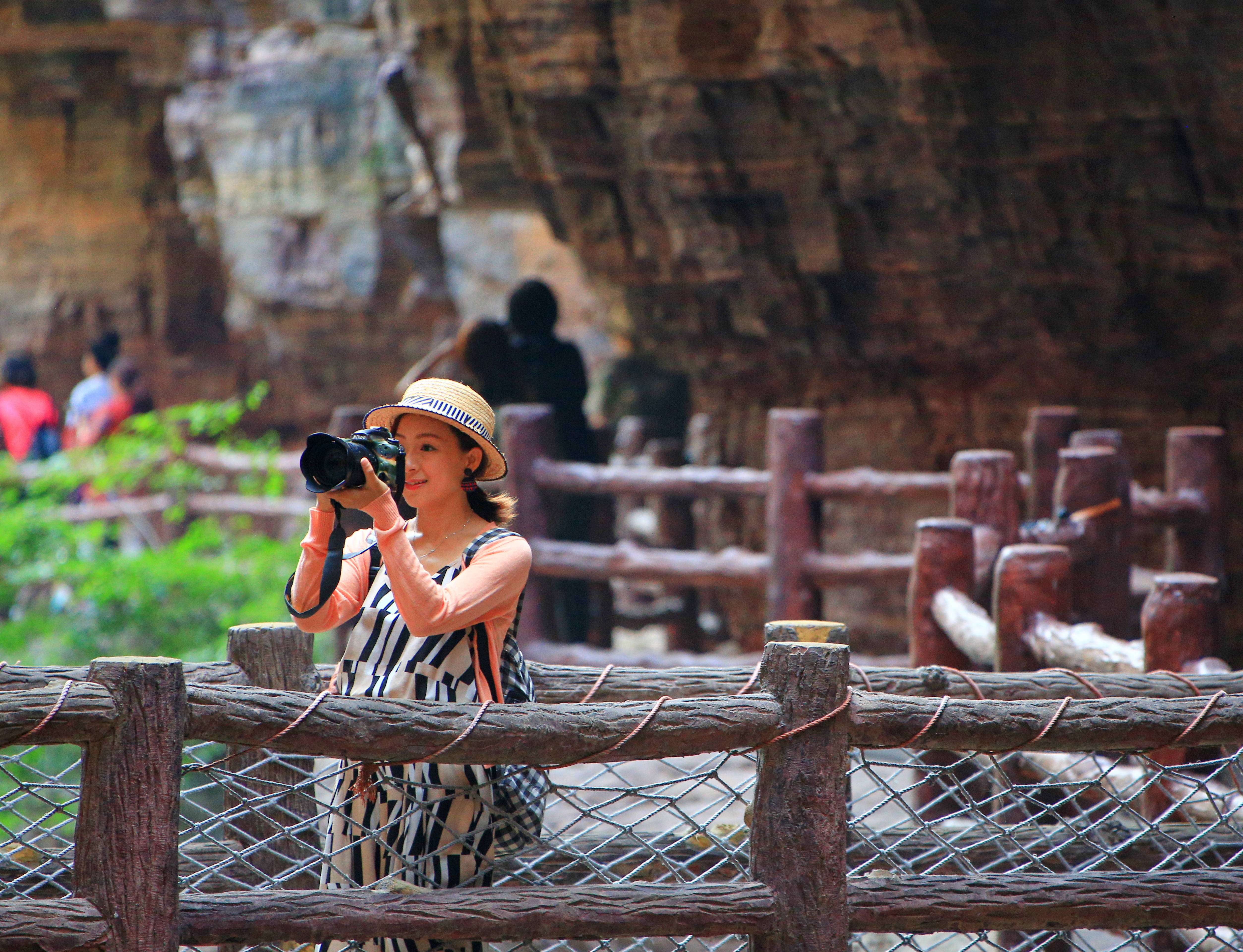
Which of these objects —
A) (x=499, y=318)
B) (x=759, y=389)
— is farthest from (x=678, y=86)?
(x=499, y=318)

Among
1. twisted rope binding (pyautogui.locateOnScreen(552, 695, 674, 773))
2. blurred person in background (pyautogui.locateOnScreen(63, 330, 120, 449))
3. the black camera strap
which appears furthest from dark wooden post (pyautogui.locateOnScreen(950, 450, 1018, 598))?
blurred person in background (pyautogui.locateOnScreen(63, 330, 120, 449))

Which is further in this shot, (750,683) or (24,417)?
(24,417)

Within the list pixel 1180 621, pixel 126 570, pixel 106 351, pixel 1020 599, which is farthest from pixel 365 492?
pixel 106 351

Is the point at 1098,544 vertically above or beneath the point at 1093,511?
beneath

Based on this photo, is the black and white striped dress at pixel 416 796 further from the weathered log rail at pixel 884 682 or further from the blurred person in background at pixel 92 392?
the blurred person in background at pixel 92 392

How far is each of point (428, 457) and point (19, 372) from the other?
7.44 meters

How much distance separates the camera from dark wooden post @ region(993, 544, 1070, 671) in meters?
3.44

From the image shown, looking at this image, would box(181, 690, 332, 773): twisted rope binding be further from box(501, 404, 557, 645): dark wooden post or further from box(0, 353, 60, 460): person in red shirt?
box(0, 353, 60, 460): person in red shirt

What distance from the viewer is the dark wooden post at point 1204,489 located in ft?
16.5

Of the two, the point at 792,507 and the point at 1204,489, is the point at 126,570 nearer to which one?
the point at 792,507

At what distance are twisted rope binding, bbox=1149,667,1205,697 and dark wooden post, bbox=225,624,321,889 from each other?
5.25 feet

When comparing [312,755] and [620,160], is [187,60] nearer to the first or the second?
[620,160]

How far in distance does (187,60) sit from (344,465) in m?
12.4

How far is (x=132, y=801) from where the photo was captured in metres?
1.83
